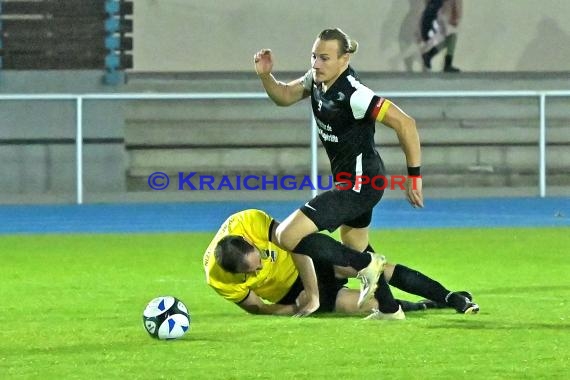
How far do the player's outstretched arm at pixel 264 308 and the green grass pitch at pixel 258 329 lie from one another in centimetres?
7

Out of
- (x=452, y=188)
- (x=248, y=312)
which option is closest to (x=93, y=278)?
(x=248, y=312)

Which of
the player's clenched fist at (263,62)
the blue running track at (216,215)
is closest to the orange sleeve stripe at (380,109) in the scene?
the player's clenched fist at (263,62)

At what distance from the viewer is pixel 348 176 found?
8.82 metres

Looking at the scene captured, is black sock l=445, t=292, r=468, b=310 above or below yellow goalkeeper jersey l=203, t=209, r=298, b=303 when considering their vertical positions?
below

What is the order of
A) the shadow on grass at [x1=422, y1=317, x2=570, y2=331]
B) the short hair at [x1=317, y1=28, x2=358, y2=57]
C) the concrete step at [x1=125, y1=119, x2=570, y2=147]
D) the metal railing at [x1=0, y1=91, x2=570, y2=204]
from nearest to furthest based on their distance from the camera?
1. the shadow on grass at [x1=422, y1=317, x2=570, y2=331]
2. the short hair at [x1=317, y1=28, x2=358, y2=57]
3. the metal railing at [x1=0, y1=91, x2=570, y2=204]
4. the concrete step at [x1=125, y1=119, x2=570, y2=147]

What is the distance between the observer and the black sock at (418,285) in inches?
354

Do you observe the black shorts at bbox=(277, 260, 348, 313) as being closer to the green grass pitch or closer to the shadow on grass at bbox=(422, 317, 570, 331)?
the green grass pitch

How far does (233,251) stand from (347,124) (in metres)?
0.99

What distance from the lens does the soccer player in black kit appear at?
8.52 m

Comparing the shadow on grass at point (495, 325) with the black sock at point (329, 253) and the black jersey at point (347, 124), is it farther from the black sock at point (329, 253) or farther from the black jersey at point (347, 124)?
the black jersey at point (347, 124)

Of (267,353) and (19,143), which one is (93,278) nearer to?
(267,353)

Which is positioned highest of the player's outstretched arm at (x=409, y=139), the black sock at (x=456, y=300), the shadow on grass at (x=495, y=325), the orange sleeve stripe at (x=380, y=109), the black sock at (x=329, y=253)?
the orange sleeve stripe at (x=380, y=109)


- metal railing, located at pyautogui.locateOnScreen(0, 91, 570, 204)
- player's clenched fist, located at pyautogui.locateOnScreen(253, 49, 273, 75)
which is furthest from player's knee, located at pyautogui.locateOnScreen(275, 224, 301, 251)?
metal railing, located at pyautogui.locateOnScreen(0, 91, 570, 204)

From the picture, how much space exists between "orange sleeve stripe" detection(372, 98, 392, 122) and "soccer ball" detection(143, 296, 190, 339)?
152 centimetres
